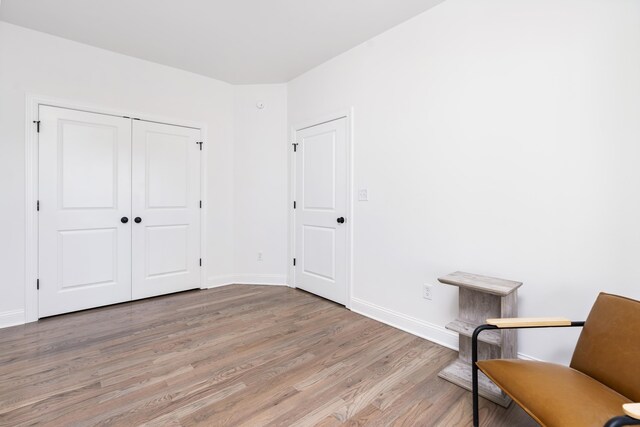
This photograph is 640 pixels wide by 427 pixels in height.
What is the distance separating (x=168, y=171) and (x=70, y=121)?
101 centimetres

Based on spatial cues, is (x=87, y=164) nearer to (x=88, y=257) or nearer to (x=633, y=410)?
(x=88, y=257)

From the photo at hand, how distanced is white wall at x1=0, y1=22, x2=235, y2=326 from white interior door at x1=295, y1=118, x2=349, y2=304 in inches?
41.1

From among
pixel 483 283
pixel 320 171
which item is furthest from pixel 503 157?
pixel 320 171

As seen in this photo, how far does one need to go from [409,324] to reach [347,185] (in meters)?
1.50

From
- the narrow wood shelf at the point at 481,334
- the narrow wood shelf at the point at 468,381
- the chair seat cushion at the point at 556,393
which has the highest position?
the chair seat cushion at the point at 556,393

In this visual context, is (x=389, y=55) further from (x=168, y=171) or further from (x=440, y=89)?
(x=168, y=171)

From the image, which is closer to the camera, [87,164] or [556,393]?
[556,393]

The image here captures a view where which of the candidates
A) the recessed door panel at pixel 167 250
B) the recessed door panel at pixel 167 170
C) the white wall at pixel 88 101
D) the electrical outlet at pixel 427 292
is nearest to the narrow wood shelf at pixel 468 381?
the electrical outlet at pixel 427 292

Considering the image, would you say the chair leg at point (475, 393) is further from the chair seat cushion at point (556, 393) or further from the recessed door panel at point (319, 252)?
the recessed door panel at point (319, 252)

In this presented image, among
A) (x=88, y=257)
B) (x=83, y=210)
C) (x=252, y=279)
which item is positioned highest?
(x=83, y=210)

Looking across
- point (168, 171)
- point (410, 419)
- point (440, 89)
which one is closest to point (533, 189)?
point (440, 89)

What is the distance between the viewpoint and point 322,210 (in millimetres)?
3533

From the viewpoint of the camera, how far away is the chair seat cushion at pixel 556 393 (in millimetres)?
1061

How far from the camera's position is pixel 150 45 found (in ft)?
10.1
